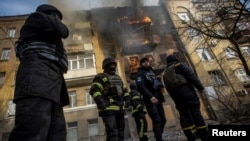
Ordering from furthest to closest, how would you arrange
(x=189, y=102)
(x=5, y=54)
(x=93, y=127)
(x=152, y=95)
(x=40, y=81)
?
(x=5, y=54), (x=93, y=127), (x=152, y=95), (x=189, y=102), (x=40, y=81)

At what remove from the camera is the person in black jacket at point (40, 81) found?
181 cm

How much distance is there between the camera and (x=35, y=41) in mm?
2365

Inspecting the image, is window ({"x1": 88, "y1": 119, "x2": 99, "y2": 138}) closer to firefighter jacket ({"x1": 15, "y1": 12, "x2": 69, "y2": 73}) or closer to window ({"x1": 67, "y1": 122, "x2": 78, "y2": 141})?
window ({"x1": 67, "y1": 122, "x2": 78, "y2": 141})

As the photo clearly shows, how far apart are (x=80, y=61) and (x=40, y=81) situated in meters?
19.1

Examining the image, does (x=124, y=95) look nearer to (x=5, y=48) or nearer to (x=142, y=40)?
(x=142, y=40)

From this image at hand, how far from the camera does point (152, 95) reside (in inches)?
181

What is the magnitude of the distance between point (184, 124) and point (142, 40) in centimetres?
2013

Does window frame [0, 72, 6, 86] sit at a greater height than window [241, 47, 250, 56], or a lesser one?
lesser

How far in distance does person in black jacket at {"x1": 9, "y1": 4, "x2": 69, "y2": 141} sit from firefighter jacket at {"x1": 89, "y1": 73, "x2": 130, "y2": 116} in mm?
1472

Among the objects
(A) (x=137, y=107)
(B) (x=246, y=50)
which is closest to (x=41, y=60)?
(A) (x=137, y=107)

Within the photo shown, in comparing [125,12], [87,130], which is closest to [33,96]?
[87,130]

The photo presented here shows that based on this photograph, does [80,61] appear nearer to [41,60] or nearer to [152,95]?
[152,95]

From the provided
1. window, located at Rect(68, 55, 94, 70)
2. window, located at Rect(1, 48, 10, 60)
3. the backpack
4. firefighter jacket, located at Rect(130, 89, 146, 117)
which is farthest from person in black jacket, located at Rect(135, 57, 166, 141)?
window, located at Rect(1, 48, 10, 60)

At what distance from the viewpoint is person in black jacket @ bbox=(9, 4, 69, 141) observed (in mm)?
1808
